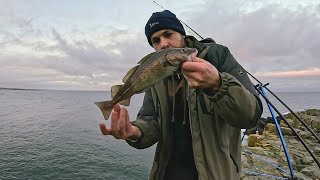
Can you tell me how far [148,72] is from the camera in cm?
293

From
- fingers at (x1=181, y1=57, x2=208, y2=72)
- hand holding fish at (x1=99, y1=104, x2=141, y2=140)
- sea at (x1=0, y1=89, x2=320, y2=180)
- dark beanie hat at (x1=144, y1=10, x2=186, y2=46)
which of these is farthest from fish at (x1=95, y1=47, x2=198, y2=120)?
sea at (x1=0, y1=89, x2=320, y2=180)

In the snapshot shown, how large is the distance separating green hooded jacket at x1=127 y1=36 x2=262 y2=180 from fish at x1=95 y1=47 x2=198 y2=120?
0.38 meters

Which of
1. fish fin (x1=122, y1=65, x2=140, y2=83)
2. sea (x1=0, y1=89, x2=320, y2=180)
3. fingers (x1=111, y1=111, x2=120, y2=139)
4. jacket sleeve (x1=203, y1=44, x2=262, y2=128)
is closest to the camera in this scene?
jacket sleeve (x1=203, y1=44, x2=262, y2=128)

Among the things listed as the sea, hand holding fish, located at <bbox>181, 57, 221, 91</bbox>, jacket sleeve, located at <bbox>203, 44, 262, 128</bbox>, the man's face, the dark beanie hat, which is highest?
the dark beanie hat

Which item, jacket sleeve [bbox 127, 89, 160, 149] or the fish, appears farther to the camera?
jacket sleeve [bbox 127, 89, 160, 149]

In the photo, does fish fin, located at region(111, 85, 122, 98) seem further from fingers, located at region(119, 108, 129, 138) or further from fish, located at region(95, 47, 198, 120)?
fingers, located at region(119, 108, 129, 138)

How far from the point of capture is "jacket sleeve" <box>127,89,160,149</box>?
11.8 feet

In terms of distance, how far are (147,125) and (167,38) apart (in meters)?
1.20

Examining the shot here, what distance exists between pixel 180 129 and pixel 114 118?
32.8 inches

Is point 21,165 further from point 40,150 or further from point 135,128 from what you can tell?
point 135,128

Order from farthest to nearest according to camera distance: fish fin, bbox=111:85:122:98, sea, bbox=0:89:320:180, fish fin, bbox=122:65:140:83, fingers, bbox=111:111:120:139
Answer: sea, bbox=0:89:320:180 < fish fin, bbox=111:85:122:98 < fish fin, bbox=122:65:140:83 < fingers, bbox=111:111:120:139

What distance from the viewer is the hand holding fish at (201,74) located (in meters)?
2.39

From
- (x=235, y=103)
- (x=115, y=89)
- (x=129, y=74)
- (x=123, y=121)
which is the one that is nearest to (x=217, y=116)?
(x=235, y=103)

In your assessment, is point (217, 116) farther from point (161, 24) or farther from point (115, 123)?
point (161, 24)
